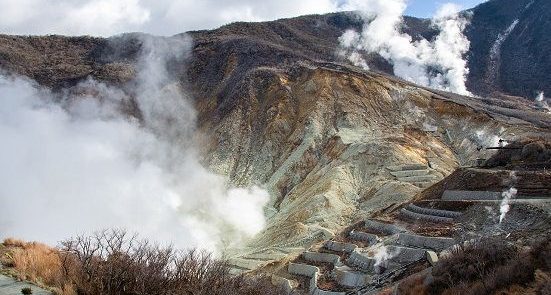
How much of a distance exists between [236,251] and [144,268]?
109ft

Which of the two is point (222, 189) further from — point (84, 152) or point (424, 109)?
point (424, 109)

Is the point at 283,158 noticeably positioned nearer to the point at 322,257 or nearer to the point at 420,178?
the point at 420,178

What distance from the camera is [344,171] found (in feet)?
175

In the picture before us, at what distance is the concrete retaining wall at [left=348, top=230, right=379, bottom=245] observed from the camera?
29.7 metres

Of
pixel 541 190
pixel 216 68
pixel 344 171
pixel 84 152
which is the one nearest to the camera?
pixel 541 190

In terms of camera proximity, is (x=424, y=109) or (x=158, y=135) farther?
(x=158, y=135)

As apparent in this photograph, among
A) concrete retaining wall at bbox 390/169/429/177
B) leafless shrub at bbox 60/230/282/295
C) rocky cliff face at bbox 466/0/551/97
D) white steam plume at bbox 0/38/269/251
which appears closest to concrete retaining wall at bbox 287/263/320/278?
white steam plume at bbox 0/38/269/251

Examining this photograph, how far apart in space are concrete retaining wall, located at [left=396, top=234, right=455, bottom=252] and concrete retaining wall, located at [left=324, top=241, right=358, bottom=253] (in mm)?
3188

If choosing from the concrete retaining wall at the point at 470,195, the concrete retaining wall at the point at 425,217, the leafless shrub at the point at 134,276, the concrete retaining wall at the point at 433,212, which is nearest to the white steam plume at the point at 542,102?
the concrete retaining wall at the point at 470,195

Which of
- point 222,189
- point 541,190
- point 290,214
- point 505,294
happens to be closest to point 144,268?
point 505,294

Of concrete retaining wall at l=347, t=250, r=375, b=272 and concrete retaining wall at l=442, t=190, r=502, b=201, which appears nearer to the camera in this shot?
concrete retaining wall at l=347, t=250, r=375, b=272

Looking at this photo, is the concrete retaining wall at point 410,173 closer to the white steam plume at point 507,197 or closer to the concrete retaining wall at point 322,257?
the white steam plume at point 507,197

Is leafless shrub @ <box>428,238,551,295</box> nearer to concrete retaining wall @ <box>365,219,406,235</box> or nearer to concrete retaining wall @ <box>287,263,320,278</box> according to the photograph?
concrete retaining wall @ <box>287,263,320,278</box>

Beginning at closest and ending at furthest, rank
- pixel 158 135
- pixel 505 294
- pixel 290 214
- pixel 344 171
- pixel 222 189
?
pixel 505 294 → pixel 290 214 → pixel 344 171 → pixel 222 189 → pixel 158 135
